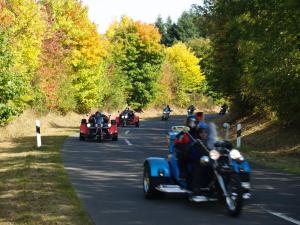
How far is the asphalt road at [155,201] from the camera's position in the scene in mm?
8367

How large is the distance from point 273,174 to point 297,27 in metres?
4.55

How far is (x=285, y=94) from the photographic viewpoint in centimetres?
1934

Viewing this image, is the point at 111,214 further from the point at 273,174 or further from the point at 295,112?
the point at 295,112

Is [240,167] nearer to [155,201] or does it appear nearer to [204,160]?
[204,160]

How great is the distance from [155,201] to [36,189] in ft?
9.32

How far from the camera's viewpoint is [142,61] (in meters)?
71.2

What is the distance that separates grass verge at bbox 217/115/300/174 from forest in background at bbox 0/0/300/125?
767 mm

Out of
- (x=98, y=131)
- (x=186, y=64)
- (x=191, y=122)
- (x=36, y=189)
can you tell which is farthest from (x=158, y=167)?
(x=186, y=64)

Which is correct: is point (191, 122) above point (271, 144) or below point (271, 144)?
above

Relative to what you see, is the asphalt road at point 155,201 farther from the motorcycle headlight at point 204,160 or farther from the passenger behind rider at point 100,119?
the passenger behind rider at point 100,119

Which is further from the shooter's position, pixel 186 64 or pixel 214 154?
pixel 186 64

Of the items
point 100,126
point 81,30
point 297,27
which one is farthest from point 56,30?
point 297,27

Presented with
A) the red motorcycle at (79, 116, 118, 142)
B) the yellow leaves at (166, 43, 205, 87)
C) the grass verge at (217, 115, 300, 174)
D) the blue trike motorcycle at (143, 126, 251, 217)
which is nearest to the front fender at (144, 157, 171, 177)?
the blue trike motorcycle at (143, 126, 251, 217)

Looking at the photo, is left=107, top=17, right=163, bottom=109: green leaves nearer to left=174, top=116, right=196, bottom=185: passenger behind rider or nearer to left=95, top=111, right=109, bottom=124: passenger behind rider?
left=95, top=111, right=109, bottom=124: passenger behind rider
